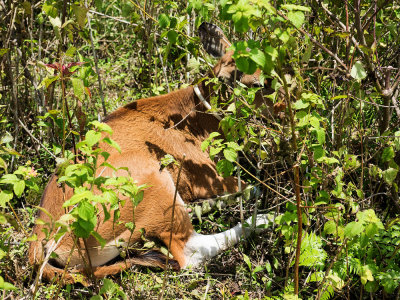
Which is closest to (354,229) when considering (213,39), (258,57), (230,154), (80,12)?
(230,154)

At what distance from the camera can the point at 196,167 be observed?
193 inches

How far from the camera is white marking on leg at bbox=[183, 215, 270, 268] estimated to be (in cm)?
442

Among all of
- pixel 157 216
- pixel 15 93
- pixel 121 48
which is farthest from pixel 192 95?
pixel 121 48

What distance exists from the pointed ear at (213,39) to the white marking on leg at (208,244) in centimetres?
190

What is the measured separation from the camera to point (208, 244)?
176 inches

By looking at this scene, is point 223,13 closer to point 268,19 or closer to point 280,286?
point 268,19

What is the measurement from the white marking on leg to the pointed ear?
1.90 m

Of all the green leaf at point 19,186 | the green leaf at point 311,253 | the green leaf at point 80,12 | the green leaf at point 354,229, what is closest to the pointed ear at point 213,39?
the green leaf at point 80,12

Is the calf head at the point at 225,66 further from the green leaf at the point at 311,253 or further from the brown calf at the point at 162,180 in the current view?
the green leaf at the point at 311,253

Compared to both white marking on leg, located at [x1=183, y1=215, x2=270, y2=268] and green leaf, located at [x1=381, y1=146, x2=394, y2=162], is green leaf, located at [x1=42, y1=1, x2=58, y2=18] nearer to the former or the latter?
white marking on leg, located at [x1=183, y1=215, x2=270, y2=268]

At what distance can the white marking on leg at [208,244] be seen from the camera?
4418 mm

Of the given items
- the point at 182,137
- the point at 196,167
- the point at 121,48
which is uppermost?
the point at 121,48

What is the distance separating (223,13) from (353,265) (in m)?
1.97

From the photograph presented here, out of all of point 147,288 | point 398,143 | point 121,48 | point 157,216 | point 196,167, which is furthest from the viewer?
point 121,48
